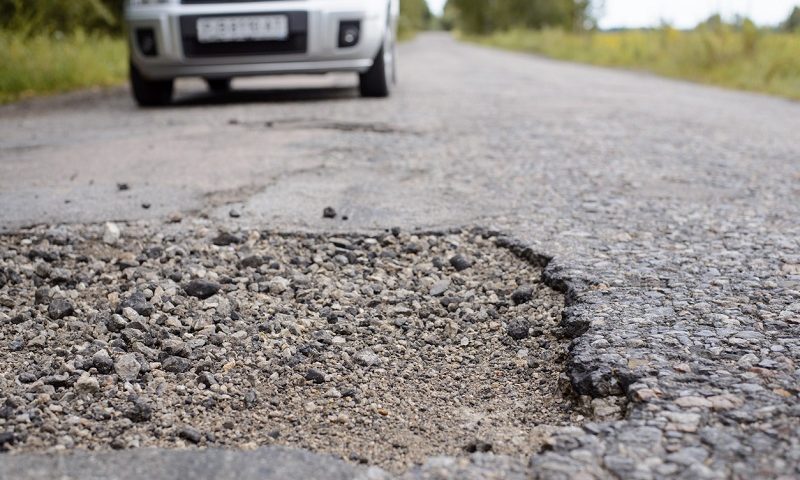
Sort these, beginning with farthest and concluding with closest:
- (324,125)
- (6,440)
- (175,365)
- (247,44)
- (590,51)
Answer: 1. (590,51)
2. (247,44)
3. (324,125)
4. (175,365)
5. (6,440)

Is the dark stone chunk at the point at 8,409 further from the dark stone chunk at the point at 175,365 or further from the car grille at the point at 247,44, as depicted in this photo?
the car grille at the point at 247,44

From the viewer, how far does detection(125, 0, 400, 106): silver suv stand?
576 centimetres

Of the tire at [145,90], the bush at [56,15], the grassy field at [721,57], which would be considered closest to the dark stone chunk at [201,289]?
the tire at [145,90]

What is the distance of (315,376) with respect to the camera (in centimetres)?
170

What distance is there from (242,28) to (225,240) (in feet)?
12.4

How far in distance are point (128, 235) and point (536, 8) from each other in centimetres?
5186

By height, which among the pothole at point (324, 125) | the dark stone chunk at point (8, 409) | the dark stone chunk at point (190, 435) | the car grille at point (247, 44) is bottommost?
the dark stone chunk at point (190, 435)

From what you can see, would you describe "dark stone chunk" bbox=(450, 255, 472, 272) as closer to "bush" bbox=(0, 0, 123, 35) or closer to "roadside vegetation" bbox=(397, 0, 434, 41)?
"bush" bbox=(0, 0, 123, 35)

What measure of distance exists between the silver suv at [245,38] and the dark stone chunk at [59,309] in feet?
13.7

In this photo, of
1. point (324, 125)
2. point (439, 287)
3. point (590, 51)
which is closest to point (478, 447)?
point (439, 287)

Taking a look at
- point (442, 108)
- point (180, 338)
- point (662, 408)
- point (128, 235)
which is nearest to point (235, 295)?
point (180, 338)

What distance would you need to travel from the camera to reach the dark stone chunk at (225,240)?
242 cm

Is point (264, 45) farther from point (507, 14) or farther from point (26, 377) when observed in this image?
point (507, 14)

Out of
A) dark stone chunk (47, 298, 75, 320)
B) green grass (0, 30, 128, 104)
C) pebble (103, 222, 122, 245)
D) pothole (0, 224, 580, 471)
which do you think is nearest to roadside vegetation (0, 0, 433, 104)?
green grass (0, 30, 128, 104)
